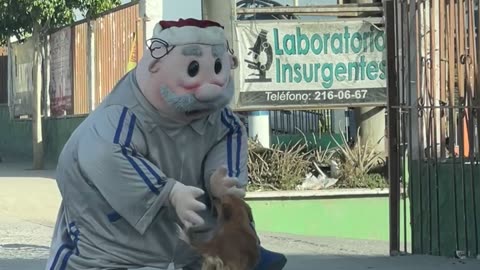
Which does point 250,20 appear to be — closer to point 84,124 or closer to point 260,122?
point 260,122

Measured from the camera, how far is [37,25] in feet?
70.0

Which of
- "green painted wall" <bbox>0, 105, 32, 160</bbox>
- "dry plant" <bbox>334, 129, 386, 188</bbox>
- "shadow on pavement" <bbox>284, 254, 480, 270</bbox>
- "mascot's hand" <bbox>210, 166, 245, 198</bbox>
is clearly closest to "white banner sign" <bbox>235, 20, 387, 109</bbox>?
"dry plant" <bbox>334, 129, 386, 188</bbox>

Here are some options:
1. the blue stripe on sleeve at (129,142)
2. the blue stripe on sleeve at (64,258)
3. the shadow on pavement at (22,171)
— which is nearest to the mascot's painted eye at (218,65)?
the blue stripe on sleeve at (129,142)

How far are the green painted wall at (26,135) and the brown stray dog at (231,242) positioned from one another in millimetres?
16912

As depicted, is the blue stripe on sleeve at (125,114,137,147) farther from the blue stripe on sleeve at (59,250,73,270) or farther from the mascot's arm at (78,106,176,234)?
the blue stripe on sleeve at (59,250,73,270)

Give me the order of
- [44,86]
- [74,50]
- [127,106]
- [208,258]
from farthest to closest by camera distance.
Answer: [44,86]
[74,50]
[127,106]
[208,258]

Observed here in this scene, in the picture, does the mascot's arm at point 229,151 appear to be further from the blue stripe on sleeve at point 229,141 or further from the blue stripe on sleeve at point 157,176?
the blue stripe on sleeve at point 157,176

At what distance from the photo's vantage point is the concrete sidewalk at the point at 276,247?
8492mm

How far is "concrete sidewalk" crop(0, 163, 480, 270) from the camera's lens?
8.49m

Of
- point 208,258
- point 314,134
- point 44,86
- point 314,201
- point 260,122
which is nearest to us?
point 208,258

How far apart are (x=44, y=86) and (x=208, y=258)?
2073cm

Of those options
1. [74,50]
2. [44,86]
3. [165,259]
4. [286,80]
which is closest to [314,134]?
[286,80]

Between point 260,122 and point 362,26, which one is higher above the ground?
point 362,26

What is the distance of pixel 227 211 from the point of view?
347 cm
